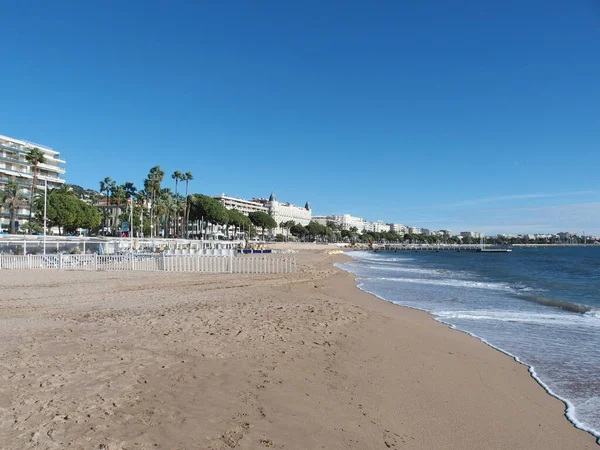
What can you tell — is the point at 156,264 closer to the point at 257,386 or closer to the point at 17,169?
the point at 257,386

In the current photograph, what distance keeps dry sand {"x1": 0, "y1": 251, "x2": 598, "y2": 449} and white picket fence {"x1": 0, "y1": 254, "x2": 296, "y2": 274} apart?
14084 millimetres

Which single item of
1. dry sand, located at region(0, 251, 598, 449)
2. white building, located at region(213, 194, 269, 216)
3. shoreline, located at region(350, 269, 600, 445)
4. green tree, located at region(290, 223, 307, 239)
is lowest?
shoreline, located at region(350, 269, 600, 445)

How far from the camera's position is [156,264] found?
82.4 ft

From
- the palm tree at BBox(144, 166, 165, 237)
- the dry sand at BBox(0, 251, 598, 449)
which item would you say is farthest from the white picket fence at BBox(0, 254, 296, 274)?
the palm tree at BBox(144, 166, 165, 237)

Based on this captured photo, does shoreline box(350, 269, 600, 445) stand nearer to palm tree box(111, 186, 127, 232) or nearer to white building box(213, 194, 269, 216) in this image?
palm tree box(111, 186, 127, 232)

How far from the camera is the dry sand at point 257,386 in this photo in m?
4.00

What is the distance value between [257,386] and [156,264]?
21.4 m

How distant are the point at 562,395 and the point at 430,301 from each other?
10.4 metres

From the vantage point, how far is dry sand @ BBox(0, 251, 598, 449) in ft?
13.1

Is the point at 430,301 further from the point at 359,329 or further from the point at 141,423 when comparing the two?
the point at 141,423

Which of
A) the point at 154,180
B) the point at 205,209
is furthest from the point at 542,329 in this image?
the point at 205,209

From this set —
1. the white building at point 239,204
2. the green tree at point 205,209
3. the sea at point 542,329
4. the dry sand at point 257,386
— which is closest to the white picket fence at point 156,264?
the sea at point 542,329

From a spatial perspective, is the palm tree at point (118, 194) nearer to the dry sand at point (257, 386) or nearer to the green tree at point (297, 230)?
the dry sand at point (257, 386)

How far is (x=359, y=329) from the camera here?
9578mm
